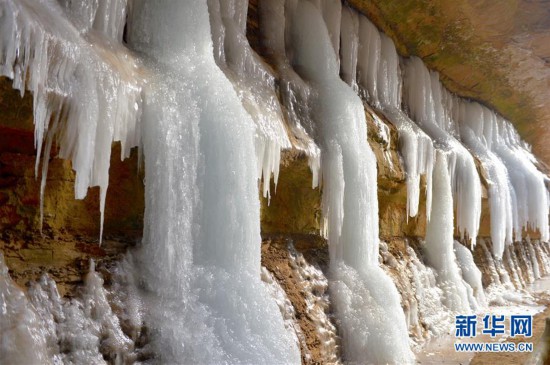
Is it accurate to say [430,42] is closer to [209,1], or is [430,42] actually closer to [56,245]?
[209,1]

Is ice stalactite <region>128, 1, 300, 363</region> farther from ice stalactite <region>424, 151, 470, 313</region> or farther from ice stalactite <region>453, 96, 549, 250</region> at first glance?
ice stalactite <region>453, 96, 549, 250</region>

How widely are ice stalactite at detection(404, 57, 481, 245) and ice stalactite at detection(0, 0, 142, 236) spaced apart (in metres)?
5.61

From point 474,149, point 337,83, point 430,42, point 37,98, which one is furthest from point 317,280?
point 474,149

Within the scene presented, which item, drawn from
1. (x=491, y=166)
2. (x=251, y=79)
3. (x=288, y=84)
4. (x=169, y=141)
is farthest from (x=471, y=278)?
(x=169, y=141)

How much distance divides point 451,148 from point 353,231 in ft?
11.1

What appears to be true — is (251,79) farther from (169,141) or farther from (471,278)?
(471,278)

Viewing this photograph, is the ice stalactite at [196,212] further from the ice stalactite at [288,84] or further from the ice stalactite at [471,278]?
the ice stalactite at [471,278]

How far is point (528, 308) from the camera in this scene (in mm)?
7984

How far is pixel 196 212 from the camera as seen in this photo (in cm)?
320

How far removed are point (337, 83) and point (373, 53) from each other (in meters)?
1.87

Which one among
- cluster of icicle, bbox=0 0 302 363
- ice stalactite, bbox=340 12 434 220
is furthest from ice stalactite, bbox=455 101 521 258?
cluster of icicle, bbox=0 0 302 363

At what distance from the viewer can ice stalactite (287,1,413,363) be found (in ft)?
14.6

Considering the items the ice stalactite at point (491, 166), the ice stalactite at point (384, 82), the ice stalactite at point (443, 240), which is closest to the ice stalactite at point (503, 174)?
the ice stalactite at point (491, 166)

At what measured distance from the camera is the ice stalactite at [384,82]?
21.2 ft
